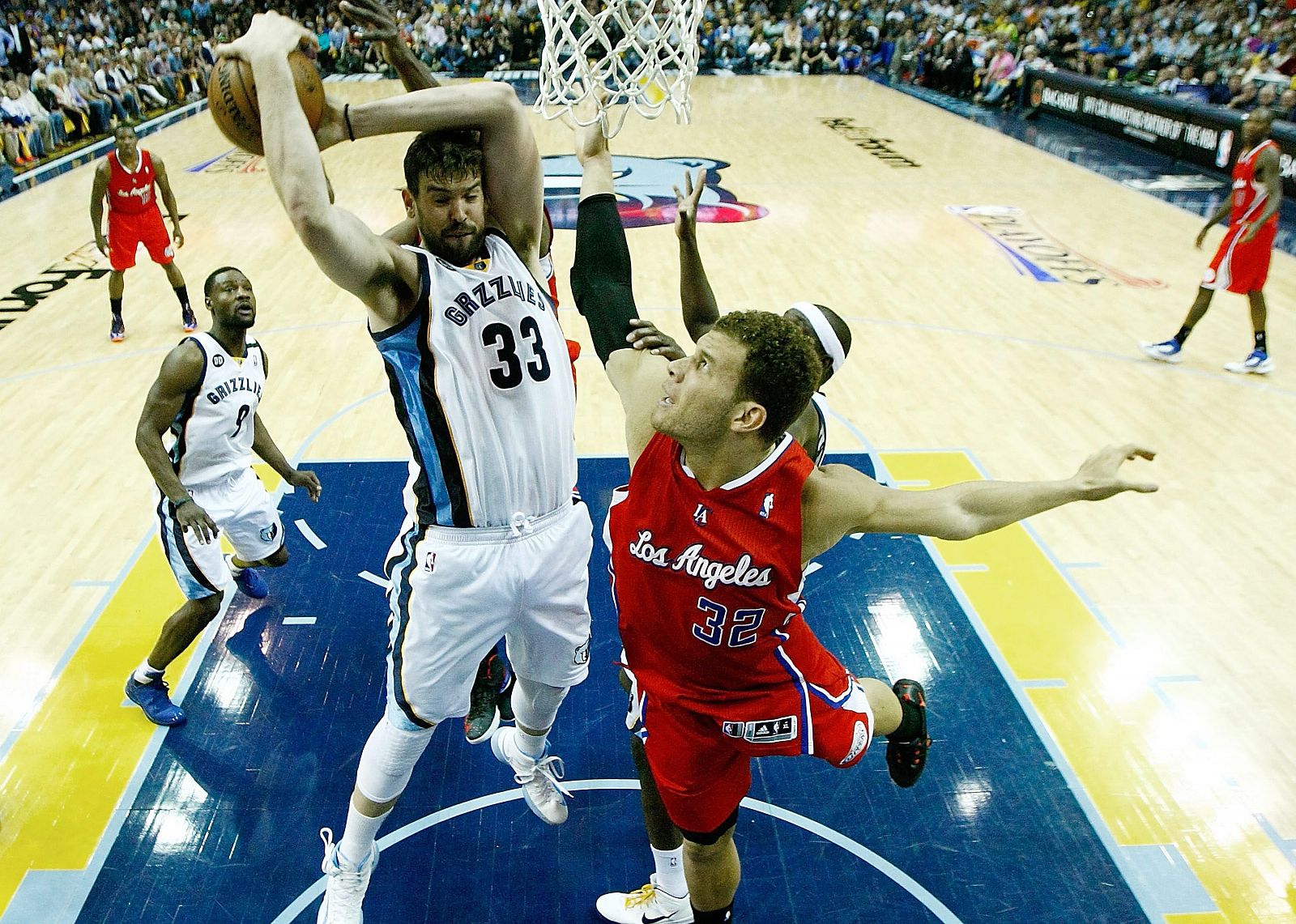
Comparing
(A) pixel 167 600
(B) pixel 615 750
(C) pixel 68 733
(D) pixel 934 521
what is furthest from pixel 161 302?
(D) pixel 934 521

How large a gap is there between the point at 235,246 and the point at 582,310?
887cm

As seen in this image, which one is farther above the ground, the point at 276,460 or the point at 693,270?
the point at 693,270

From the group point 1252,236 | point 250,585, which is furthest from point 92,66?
point 1252,236

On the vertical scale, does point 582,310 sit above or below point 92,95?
above

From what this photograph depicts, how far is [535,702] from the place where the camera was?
351cm

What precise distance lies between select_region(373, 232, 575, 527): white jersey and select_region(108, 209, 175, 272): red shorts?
6.64m

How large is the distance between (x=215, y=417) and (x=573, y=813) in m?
2.23

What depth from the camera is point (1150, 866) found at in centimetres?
366

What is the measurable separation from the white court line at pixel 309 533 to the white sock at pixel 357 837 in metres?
2.41

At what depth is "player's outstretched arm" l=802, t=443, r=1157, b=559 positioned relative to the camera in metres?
2.53

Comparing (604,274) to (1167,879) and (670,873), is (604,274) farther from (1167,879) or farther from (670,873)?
(1167,879)

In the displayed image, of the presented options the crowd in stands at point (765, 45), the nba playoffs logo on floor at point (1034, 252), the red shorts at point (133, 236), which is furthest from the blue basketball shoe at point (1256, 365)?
the red shorts at point (133, 236)

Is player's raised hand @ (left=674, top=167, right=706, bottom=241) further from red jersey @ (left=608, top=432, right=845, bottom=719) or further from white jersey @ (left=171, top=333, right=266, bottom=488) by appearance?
white jersey @ (left=171, top=333, right=266, bottom=488)

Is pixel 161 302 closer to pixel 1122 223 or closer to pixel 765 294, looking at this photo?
pixel 765 294
